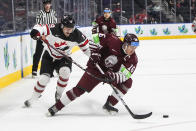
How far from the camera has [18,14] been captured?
26.1 ft

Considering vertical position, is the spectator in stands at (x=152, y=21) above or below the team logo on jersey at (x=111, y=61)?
above

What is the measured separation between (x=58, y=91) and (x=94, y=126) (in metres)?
1.01

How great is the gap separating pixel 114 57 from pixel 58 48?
65 centimetres

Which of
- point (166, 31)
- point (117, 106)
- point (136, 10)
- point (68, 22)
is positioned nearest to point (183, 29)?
point (166, 31)

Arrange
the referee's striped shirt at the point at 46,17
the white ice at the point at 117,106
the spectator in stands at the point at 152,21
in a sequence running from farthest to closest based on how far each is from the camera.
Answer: the spectator in stands at the point at 152,21
the referee's striped shirt at the point at 46,17
the white ice at the point at 117,106

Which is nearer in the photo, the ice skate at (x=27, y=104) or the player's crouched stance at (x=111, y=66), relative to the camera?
the player's crouched stance at (x=111, y=66)

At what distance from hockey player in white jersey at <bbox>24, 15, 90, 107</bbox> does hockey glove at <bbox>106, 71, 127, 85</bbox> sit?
389 millimetres

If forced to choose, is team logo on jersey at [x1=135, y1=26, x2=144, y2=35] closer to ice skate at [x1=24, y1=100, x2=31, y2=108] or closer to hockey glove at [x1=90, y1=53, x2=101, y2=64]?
ice skate at [x1=24, y1=100, x2=31, y2=108]

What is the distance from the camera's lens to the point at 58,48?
14.1 feet

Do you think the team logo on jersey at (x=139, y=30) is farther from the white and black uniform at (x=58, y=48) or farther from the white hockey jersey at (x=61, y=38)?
the white hockey jersey at (x=61, y=38)

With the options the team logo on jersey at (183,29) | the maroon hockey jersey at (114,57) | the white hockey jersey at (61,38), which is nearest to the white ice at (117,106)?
the maroon hockey jersey at (114,57)

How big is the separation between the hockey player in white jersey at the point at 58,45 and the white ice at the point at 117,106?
315 mm

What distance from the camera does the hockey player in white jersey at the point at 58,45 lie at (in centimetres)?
414

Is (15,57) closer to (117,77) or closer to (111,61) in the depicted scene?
(111,61)
